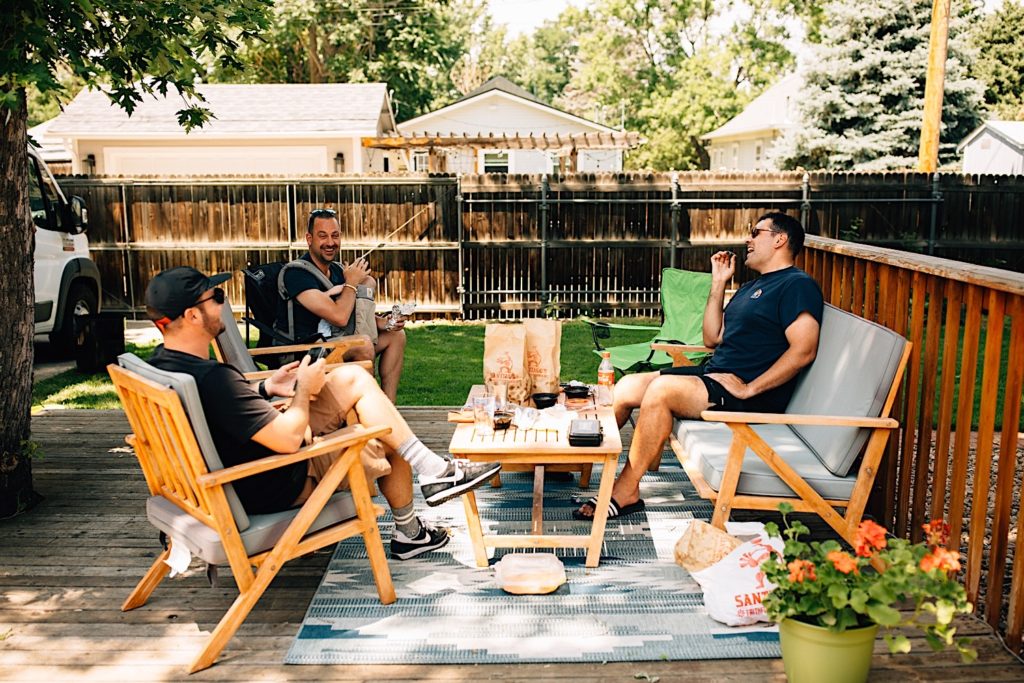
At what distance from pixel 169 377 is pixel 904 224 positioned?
420 inches

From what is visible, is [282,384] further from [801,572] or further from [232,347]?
[801,572]

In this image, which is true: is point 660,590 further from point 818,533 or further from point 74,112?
point 74,112

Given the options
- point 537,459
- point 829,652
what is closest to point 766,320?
point 537,459

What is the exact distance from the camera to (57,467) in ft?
17.4

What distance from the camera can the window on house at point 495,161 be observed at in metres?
24.7

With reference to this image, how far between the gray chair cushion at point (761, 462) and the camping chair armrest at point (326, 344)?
191cm

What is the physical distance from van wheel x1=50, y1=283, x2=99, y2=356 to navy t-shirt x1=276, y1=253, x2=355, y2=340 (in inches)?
159

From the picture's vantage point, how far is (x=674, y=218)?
453 inches

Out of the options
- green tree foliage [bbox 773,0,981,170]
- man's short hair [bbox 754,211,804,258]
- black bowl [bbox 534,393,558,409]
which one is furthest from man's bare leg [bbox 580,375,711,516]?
green tree foliage [bbox 773,0,981,170]

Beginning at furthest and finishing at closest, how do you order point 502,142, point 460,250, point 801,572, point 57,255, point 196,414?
1. point 502,142
2. point 460,250
3. point 57,255
4. point 196,414
5. point 801,572

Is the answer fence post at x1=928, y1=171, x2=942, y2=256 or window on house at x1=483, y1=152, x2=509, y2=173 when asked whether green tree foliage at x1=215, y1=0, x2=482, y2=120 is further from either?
fence post at x1=928, y1=171, x2=942, y2=256

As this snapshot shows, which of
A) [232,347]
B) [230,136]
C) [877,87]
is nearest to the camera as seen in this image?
[232,347]

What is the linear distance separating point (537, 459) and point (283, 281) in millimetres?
2244

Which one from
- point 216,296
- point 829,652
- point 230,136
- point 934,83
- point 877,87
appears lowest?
point 829,652
